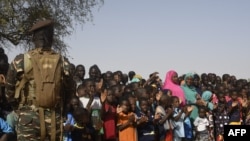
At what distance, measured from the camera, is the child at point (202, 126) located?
8.58 meters

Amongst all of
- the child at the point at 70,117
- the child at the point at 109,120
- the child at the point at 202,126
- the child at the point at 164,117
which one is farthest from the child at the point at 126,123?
the child at the point at 202,126

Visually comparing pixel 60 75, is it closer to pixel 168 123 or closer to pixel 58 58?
pixel 58 58

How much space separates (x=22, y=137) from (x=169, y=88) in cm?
533

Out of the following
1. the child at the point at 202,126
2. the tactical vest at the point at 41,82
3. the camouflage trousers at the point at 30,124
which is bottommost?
the child at the point at 202,126

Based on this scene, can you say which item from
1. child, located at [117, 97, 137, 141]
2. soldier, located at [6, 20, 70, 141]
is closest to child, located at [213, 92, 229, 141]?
child, located at [117, 97, 137, 141]

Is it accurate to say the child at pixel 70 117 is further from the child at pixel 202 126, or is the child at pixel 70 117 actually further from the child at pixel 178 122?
the child at pixel 202 126

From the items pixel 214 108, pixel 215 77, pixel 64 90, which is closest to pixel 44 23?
pixel 64 90

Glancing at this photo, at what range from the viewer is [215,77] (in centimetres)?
1191

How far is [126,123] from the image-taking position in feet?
23.0

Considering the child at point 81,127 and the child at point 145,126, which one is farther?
the child at point 145,126

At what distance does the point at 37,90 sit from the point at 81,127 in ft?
7.52

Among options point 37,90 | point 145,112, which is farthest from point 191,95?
point 37,90

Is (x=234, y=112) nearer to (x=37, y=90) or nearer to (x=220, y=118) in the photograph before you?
(x=220, y=118)

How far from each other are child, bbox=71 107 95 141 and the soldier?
1973 mm
